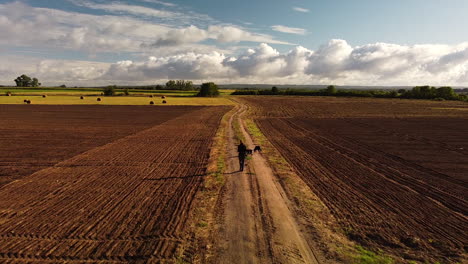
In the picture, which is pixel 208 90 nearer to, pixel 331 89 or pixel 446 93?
pixel 331 89

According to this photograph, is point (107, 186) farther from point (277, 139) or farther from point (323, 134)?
point (323, 134)

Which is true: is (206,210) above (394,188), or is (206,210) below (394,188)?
below

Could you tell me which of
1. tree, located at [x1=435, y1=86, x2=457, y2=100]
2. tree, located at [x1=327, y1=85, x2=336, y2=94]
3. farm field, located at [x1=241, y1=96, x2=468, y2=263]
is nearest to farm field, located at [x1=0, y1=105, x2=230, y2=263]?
farm field, located at [x1=241, y1=96, x2=468, y2=263]

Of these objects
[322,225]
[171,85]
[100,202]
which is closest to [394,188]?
[322,225]

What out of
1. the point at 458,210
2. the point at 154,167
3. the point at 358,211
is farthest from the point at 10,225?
the point at 458,210

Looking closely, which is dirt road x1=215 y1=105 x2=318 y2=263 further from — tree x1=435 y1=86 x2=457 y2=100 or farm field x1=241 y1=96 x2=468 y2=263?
tree x1=435 y1=86 x2=457 y2=100

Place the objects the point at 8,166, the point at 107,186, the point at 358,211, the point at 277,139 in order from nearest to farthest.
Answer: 1. the point at 358,211
2. the point at 107,186
3. the point at 8,166
4. the point at 277,139
